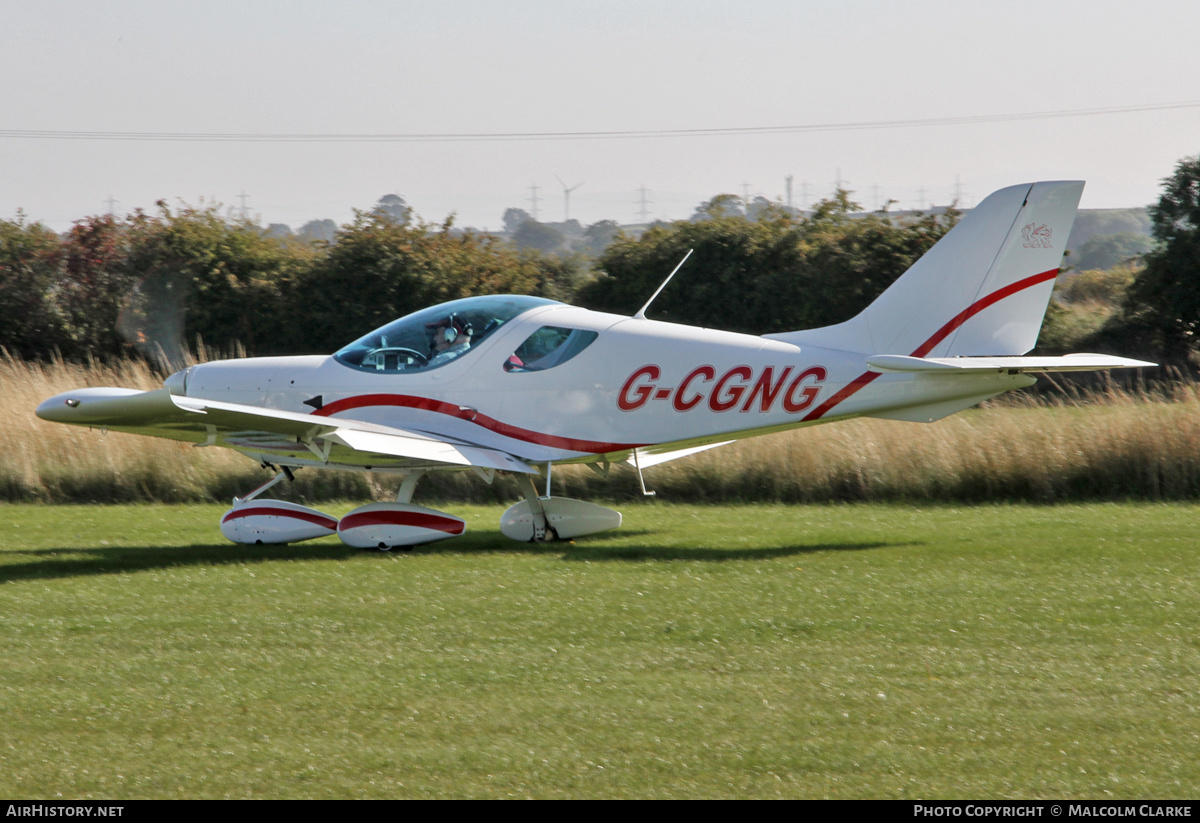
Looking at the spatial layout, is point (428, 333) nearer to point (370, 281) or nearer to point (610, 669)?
point (610, 669)

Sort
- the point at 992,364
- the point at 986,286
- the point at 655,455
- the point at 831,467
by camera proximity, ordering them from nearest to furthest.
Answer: the point at 992,364 → the point at 986,286 → the point at 655,455 → the point at 831,467

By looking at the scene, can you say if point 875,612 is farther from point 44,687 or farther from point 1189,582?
point 44,687

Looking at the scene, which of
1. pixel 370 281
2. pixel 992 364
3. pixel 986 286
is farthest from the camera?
pixel 370 281

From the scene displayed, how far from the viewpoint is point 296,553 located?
9.35 metres

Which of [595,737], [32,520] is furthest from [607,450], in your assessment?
[32,520]

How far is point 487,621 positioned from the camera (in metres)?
6.64

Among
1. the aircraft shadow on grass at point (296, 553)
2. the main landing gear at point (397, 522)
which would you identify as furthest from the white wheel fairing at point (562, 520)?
the aircraft shadow on grass at point (296, 553)

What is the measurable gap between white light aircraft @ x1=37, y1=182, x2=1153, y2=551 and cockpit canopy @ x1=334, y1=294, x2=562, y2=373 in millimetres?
15

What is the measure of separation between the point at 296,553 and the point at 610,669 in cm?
453

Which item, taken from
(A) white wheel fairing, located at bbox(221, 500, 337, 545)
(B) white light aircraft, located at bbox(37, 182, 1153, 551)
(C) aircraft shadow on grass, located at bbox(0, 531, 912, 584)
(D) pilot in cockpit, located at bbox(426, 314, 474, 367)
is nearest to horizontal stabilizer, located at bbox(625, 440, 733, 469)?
(B) white light aircraft, located at bbox(37, 182, 1153, 551)

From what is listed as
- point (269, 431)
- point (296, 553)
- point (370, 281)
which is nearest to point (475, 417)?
point (269, 431)

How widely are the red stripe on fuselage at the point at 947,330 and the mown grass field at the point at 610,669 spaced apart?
1.20m

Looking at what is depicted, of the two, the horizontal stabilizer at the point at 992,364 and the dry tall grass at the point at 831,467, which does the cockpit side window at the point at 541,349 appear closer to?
the horizontal stabilizer at the point at 992,364

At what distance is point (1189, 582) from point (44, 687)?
694cm
